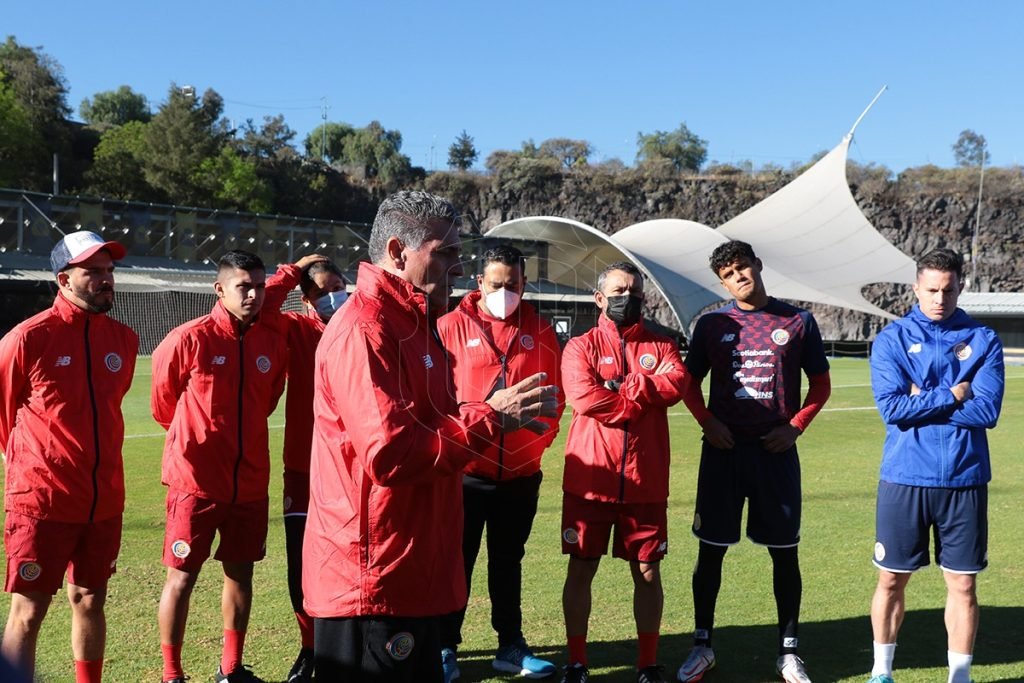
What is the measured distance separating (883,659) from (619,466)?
1.55 meters

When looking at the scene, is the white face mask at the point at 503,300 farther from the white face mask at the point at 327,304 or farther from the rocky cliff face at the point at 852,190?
the rocky cliff face at the point at 852,190

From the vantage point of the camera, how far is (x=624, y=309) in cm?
479

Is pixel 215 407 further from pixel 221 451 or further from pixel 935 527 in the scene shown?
pixel 935 527

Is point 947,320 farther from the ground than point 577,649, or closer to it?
farther from the ground

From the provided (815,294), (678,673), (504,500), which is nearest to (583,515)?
(504,500)

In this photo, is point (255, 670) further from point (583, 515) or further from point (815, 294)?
point (815, 294)

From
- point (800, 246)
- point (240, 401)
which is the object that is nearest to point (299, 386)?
point (240, 401)

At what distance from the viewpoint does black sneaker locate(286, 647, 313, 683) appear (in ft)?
14.9

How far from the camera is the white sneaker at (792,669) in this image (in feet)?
14.9

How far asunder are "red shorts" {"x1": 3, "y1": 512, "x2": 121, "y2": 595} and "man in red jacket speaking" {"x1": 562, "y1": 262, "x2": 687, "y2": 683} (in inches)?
86.5

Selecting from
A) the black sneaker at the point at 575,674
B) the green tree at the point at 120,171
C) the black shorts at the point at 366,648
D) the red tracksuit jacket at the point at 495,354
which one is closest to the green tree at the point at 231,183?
the green tree at the point at 120,171

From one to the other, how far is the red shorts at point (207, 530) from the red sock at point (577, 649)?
161cm

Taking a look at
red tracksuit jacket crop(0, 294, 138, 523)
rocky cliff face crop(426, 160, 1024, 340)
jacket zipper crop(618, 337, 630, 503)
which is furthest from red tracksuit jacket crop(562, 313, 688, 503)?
rocky cliff face crop(426, 160, 1024, 340)

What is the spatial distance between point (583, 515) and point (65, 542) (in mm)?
2404
